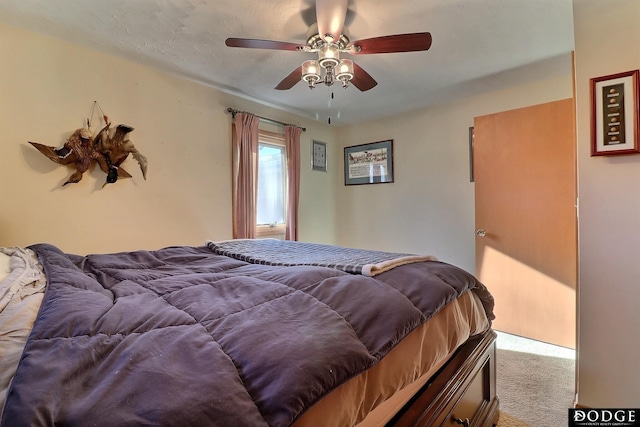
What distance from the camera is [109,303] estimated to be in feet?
2.66

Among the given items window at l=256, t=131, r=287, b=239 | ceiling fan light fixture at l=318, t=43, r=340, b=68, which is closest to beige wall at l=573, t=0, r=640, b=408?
ceiling fan light fixture at l=318, t=43, r=340, b=68

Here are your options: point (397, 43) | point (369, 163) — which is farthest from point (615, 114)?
point (369, 163)

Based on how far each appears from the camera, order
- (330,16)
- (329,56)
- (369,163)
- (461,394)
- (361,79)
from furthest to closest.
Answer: (369,163) → (361,79) → (329,56) → (330,16) → (461,394)

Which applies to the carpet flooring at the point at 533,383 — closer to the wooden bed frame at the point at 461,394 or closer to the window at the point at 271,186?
the wooden bed frame at the point at 461,394

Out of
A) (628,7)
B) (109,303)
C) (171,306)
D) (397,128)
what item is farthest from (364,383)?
(397,128)

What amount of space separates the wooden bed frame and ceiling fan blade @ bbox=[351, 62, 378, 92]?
1.68 meters

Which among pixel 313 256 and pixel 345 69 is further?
pixel 345 69

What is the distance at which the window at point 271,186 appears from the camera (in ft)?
11.1

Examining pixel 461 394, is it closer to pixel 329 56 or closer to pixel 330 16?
pixel 329 56

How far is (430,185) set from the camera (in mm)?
3455

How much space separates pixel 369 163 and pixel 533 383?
2.77 meters

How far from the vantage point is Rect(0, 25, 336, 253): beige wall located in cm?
196

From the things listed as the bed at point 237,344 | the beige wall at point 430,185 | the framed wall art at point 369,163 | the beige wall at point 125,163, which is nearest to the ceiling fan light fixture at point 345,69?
the bed at point 237,344

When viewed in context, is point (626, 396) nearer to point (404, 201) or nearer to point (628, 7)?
point (628, 7)
